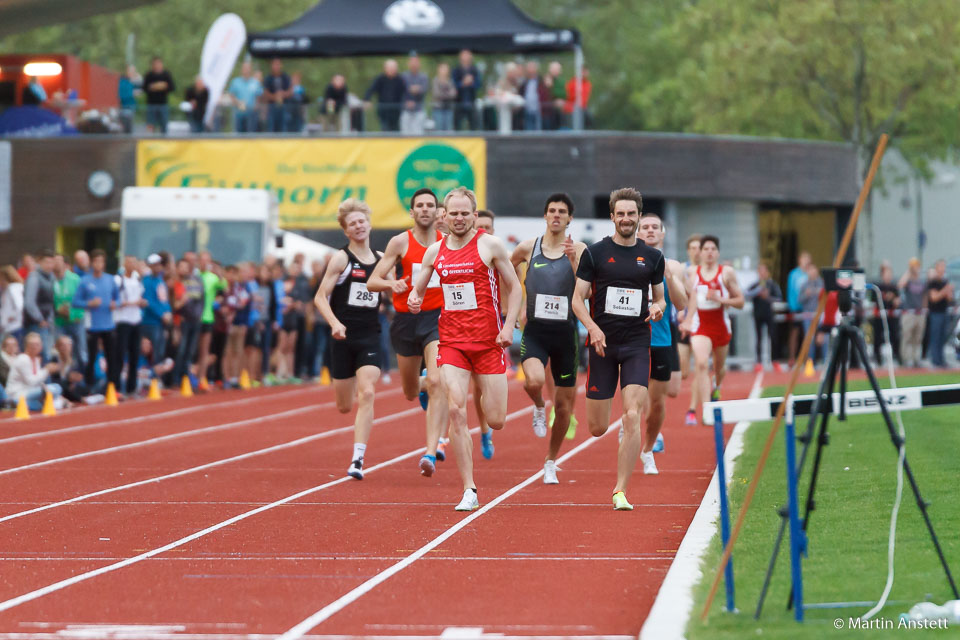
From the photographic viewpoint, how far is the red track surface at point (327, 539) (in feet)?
24.6

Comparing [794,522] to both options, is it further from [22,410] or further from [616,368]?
[22,410]

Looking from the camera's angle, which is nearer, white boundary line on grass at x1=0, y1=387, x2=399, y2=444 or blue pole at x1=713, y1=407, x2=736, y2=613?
blue pole at x1=713, y1=407, x2=736, y2=613

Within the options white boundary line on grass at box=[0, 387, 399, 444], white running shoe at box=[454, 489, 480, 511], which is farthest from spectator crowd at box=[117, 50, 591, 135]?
white running shoe at box=[454, 489, 480, 511]

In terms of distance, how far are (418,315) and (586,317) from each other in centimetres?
285

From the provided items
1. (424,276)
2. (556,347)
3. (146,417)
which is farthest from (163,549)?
(146,417)

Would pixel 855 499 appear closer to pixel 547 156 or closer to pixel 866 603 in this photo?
pixel 866 603

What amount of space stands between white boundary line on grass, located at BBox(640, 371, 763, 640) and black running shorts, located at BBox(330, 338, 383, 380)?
312cm

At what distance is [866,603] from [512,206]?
94.0ft

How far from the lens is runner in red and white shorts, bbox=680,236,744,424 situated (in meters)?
16.5

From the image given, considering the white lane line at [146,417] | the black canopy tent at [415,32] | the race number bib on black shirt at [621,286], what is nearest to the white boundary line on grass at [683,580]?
the race number bib on black shirt at [621,286]

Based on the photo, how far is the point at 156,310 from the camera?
2398 cm

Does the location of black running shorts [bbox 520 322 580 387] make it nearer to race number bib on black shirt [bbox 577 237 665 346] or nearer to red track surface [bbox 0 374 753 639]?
red track surface [bbox 0 374 753 639]

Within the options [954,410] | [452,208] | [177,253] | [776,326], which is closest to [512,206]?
[776,326]

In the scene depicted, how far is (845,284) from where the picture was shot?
6652 mm
